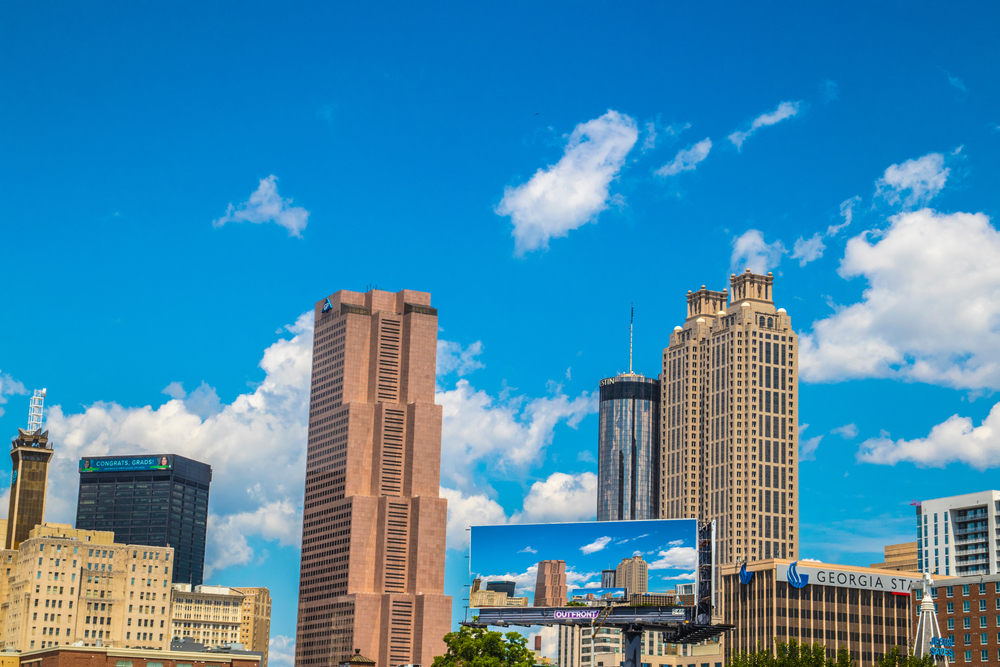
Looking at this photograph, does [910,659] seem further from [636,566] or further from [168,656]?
[168,656]

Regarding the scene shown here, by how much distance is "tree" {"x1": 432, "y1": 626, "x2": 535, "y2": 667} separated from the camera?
120 meters

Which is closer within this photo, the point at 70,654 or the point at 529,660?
the point at 529,660

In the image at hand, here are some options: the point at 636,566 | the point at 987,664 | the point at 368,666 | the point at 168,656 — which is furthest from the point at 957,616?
the point at 368,666

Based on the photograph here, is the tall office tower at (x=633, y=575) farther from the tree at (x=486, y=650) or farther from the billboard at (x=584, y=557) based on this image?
the tree at (x=486, y=650)

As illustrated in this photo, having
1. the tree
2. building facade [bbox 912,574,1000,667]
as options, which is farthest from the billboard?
building facade [bbox 912,574,1000,667]

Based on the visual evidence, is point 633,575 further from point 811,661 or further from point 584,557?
point 811,661

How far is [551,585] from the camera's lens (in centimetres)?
12925

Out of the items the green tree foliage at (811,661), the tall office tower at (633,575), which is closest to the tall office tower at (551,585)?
the tall office tower at (633,575)

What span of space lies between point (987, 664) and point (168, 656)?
11422cm

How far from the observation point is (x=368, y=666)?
87812 mm

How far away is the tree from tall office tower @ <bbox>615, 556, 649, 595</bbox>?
10.8 metres

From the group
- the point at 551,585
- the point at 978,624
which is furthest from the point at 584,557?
the point at 978,624

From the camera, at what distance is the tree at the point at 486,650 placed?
393ft

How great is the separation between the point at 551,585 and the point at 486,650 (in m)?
11.3
